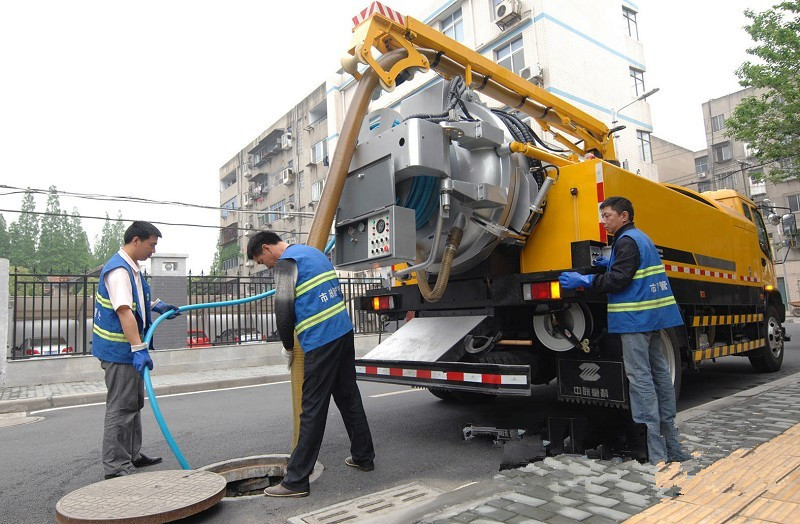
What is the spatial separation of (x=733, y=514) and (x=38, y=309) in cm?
1139

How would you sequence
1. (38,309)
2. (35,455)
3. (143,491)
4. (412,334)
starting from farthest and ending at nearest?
(38,309), (412,334), (35,455), (143,491)

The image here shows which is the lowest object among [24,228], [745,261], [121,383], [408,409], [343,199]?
[408,409]

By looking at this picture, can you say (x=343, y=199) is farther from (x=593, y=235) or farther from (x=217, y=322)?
(x=217, y=322)

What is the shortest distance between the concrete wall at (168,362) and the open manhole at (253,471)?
278 inches

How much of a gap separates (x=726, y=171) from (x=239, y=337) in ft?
120

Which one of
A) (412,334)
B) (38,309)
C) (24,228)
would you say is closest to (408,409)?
(412,334)

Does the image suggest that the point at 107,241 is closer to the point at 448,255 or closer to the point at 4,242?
the point at 4,242

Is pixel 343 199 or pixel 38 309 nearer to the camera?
pixel 343 199

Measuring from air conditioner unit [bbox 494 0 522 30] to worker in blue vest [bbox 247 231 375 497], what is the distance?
63.6 feet

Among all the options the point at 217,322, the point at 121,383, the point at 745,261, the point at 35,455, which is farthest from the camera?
the point at 217,322

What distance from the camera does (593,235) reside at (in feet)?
13.8

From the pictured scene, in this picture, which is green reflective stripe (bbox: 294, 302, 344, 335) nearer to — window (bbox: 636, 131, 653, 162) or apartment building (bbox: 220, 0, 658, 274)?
apartment building (bbox: 220, 0, 658, 274)

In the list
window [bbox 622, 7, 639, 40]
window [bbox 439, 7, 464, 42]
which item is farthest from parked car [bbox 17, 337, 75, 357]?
window [bbox 622, 7, 639, 40]

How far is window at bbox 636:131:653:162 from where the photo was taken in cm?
2312
